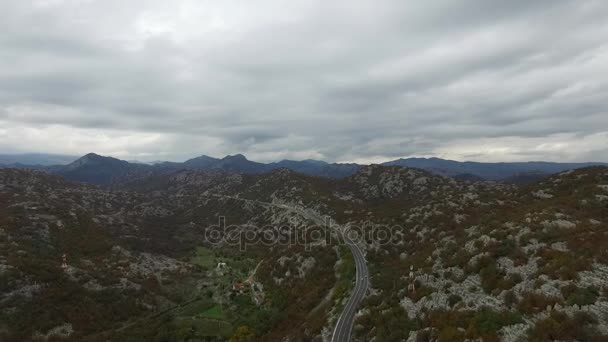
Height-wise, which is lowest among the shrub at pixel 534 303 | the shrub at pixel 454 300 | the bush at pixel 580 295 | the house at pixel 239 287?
the house at pixel 239 287

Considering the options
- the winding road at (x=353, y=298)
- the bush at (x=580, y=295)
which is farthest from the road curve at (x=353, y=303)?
the bush at (x=580, y=295)

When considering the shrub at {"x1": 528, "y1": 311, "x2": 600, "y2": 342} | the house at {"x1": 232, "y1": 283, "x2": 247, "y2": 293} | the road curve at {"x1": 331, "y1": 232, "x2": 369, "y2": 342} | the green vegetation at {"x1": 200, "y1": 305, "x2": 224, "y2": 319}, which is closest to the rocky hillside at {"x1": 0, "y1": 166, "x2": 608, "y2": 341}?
the shrub at {"x1": 528, "y1": 311, "x2": 600, "y2": 342}

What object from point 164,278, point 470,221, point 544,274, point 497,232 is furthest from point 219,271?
point 544,274

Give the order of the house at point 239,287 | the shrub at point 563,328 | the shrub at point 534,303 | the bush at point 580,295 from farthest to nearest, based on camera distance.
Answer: the house at point 239,287, the shrub at point 534,303, the bush at point 580,295, the shrub at point 563,328

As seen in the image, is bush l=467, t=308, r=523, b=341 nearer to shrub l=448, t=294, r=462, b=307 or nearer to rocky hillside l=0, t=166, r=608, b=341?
rocky hillside l=0, t=166, r=608, b=341

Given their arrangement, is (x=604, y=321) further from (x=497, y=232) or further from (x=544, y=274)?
(x=497, y=232)

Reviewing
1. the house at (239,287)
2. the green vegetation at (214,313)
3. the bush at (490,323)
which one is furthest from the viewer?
the house at (239,287)

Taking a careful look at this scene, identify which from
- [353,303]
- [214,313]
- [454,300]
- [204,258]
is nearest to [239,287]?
[214,313]

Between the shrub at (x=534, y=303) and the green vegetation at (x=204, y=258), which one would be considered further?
the green vegetation at (x=204, y=258)

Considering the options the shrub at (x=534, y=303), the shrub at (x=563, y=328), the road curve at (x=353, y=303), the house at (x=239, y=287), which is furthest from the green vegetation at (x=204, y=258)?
the shrub at (x=563, y=328)

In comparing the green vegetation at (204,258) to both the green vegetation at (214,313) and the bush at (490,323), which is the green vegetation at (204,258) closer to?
the green vegetation at (214,313)

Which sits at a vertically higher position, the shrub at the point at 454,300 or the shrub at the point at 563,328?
the shrub at the point at 563,328
